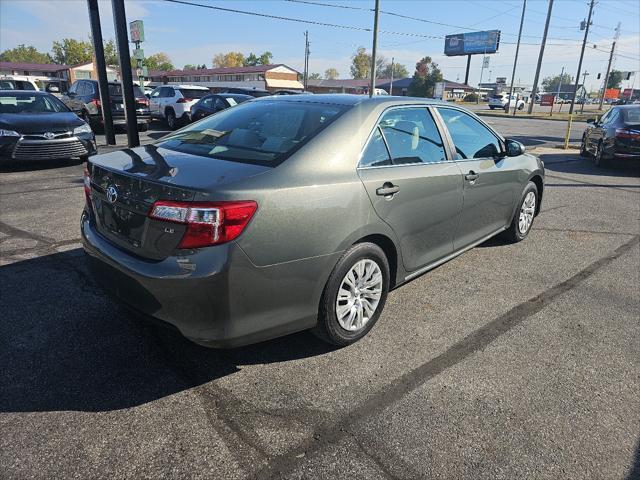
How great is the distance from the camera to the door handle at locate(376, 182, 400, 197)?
9.83 feet

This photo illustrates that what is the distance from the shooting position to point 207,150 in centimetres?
296

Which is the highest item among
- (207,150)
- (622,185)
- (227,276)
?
(207,150)

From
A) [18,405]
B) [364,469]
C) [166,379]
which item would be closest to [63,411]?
[18,405]

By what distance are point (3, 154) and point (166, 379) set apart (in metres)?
7.71

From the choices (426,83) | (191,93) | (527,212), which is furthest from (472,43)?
(527,212)

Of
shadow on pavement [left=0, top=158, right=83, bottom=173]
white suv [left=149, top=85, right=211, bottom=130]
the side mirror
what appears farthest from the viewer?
white suv [left=149, top=85, right=211, bottom=130]

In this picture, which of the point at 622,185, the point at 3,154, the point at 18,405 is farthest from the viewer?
the point at 622,185

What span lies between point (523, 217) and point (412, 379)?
130 inches

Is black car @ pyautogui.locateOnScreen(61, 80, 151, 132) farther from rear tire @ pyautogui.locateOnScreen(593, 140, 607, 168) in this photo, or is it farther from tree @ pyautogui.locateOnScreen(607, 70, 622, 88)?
tree @ pyautogui.locateOnScreen(607, 70, 622, 88)

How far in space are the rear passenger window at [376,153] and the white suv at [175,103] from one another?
1510 cm

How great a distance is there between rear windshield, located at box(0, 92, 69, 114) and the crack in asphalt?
9627mm

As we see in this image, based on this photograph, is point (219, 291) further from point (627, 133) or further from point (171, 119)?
point (171, 119)

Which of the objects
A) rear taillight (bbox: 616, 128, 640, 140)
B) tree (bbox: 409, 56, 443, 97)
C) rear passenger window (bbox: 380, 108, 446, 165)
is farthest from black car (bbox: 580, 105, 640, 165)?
tree (bbox: 409, 56, 443, 97)

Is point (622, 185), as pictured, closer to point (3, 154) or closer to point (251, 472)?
point (251, 472)
